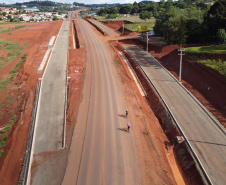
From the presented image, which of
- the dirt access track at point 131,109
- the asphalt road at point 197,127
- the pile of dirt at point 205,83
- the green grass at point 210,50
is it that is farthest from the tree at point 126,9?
the asphalt road at point 197,127

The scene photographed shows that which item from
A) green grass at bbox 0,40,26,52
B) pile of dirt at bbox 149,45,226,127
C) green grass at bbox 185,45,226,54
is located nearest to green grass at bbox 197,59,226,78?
pile of dirt at bbox 149,45,226,127

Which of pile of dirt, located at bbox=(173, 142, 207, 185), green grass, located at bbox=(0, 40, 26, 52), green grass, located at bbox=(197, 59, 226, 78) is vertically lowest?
pile of dirt, located at bbox=(173, 142, 207, 185)

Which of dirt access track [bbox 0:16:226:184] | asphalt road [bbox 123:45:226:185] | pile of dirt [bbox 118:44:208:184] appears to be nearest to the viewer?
asphalt road [bbox 123:45:226:185]

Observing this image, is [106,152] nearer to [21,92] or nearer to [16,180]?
[16,180]

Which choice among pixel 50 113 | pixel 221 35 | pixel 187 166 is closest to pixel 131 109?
pixel 187 166

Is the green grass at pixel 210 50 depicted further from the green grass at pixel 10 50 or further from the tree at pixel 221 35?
the green grass at pixel 10 50

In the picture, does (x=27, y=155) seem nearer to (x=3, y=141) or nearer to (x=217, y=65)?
(x=3, y=141)

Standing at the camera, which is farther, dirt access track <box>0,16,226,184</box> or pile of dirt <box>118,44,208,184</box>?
dirt access track <box>0,16,226,184</box>

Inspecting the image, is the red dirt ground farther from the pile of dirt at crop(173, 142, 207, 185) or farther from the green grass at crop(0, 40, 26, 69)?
the pile of dirt at crop(173, 142, 207, 185)
